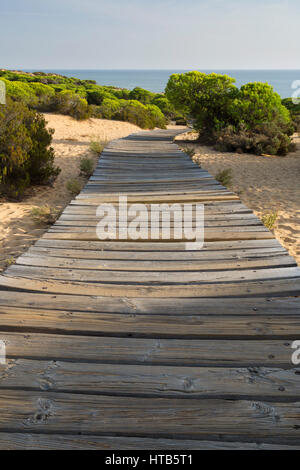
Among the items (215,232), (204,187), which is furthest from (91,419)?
(204,187)

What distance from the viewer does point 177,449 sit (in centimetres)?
142

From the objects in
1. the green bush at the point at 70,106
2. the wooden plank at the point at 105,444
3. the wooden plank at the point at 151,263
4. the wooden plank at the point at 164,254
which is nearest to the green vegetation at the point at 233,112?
the green bush at the point at 70,106

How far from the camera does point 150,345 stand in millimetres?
2010

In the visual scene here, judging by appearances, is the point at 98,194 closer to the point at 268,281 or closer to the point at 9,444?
the point at 268,281

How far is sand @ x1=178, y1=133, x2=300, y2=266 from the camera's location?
5383mm

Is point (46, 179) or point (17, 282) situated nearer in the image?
point (17, 282)

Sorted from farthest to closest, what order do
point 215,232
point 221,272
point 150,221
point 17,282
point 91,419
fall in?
point 150,221 → point 215,232 → point 221,272 → point 17,282 → point 91,419

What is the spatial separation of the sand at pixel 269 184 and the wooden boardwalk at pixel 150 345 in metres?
1.85

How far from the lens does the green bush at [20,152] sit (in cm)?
676

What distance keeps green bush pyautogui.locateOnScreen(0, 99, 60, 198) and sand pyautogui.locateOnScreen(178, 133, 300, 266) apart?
173 inches

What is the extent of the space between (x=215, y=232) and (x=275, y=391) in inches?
90.4

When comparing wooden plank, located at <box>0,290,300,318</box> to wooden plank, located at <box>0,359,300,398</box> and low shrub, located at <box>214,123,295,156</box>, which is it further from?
low shrub, located at <box>214,123,295,156</box>

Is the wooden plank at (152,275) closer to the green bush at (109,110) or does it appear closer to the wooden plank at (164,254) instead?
the wooden plank at (164,254)

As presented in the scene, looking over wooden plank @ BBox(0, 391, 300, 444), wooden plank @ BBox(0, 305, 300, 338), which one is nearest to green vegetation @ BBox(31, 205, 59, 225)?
wooden plank @ BBox(0, 305, 300, 338)
